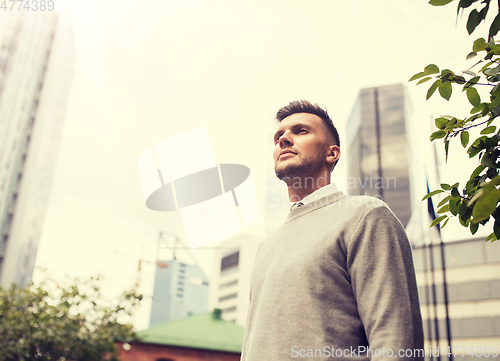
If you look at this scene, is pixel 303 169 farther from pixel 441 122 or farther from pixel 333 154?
pixel 441 122

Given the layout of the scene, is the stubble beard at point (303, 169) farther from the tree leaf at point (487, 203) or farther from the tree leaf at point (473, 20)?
the tree leaf at point (487, 203)

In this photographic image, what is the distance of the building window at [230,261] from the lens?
89275 millimetres

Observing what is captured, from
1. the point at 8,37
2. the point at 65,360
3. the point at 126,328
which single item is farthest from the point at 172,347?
the point at 8,37

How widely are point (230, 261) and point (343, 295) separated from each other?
92079 millimetres

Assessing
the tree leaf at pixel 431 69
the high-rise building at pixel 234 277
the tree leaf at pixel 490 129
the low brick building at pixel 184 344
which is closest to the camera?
the tree leaf at pixel 431 69

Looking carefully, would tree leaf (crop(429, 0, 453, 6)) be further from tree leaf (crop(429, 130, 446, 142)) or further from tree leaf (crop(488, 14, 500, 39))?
tree leaf (crop(429, 130, 446, 142))

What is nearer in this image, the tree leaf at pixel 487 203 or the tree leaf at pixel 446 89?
the tree leaf at pixel 487 203

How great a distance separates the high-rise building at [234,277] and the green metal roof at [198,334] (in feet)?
176

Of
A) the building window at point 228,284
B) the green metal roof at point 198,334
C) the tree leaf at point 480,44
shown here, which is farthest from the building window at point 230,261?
the tree leaf at point 480,44

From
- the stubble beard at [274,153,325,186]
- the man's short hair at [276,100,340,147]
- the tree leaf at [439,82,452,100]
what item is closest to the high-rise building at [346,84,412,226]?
the man's short hair at [276,100,340,147]

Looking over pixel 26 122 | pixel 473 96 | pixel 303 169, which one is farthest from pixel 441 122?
pixel 26 122

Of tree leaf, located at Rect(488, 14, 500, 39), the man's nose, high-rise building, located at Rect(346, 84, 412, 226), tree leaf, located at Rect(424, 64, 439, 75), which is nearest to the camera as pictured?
tree leaf, located at Rect(488, 14, 500, 39)

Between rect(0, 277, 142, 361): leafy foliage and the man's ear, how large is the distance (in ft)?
45.8

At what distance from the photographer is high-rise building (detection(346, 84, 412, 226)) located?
1467 inches
